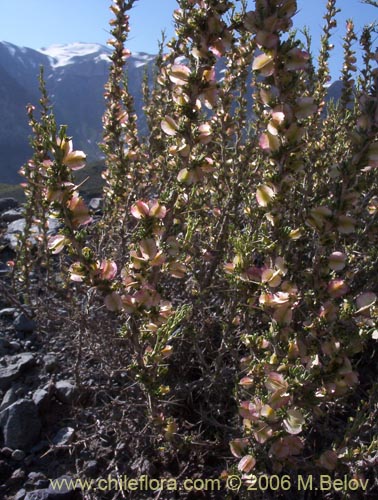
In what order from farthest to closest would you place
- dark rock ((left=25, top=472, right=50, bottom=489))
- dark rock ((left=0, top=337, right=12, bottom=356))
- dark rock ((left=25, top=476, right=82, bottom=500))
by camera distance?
dark rock ((left=0, top=337, right=12, bottom=356)), dark rock ((left=25, top=472, right=50, bottom=489)), dark rock ((left=25, top=476, right=82, bottom=500))

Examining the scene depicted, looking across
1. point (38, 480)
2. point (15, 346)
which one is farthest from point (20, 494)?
point (15, 346)

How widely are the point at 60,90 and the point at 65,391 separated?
148807 millimetres

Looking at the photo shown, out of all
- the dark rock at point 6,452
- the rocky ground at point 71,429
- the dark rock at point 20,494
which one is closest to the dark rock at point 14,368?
the rocky ground at point 71,429

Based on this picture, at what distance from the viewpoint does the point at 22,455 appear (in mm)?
2127

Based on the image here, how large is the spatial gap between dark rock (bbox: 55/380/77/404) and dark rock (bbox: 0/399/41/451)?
159mm

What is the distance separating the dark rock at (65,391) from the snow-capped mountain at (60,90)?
109 meters

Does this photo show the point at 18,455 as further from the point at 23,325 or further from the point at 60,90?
the point at 60,90

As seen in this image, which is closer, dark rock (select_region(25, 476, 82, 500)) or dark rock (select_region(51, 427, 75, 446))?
dark rock (select_region(25, 476, 82, 500))

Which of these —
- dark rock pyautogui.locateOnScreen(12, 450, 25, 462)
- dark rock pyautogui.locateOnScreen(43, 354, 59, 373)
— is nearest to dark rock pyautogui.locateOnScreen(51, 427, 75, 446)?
dark rock pyautogui.locateOnScreen(12, 450, 25, 462)

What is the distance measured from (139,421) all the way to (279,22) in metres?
1.75

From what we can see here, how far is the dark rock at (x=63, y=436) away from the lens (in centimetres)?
215

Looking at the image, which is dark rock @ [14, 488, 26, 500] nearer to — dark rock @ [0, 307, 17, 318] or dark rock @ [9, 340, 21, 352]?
dark rock @ [9, 340, 21, 352]

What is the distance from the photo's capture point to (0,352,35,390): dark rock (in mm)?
2523

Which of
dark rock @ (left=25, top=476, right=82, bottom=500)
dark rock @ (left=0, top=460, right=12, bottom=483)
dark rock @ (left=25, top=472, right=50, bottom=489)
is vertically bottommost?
dark rock @ (left=0, top=460, right=12, bottom=483)
